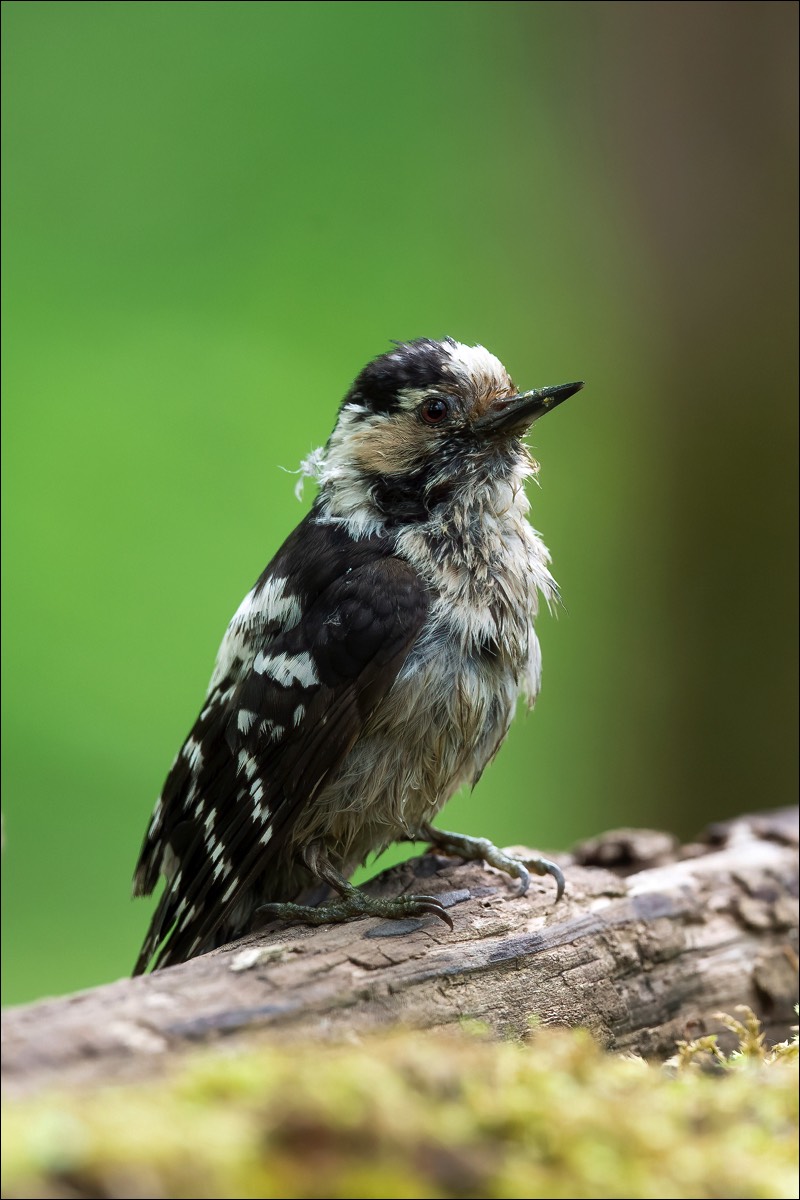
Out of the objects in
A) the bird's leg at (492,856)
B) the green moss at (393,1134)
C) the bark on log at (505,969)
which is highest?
the bird's leg at (492,856)

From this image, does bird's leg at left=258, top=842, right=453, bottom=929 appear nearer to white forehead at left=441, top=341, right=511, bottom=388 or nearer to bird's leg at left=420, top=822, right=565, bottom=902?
bird's leg at left=420, top=822, right=565, bottom=902

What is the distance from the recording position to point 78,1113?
1.21m

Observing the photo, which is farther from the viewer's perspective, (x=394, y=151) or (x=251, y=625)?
(x=394, y=151)

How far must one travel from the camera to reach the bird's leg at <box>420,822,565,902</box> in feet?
8.53

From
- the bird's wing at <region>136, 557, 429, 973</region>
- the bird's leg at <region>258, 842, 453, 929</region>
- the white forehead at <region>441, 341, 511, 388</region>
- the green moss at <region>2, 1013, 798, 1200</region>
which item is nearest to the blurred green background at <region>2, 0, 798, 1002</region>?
the white forehead at <region>441, 341, 511, 388</region>

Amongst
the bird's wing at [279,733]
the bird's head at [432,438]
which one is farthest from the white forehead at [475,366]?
the bird's wing at [279,733]

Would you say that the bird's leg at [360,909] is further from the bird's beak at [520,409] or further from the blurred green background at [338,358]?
the blurred green background at [338,358]

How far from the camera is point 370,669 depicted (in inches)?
92.5

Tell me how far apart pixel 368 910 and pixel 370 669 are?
515mm

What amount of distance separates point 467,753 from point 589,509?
4.20 metres

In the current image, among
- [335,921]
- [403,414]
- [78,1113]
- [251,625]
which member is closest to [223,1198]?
[78,1113]

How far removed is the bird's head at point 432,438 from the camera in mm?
2645

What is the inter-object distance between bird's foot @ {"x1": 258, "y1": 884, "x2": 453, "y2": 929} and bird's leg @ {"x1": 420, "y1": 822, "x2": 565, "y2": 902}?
33 centimetres

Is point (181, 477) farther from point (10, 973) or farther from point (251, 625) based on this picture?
point (251, 625)
